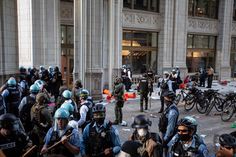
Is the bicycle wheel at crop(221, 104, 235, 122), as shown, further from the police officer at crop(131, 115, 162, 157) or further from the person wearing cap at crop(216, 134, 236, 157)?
the person wearing cap at crop(216, 134, 236, 157)

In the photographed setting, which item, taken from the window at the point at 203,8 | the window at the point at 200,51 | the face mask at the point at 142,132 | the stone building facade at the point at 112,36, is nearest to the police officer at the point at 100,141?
the face mask at the point at 142,132

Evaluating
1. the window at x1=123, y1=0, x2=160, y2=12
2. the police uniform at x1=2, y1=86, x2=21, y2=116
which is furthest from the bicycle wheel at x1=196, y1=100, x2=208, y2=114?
the window at x1=123, y1=0, x2=160, y2=12

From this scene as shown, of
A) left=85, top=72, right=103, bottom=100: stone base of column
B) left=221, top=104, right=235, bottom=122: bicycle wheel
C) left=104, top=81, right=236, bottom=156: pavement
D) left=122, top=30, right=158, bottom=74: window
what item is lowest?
left=104, top=81, right=236, bottom=156: pavement

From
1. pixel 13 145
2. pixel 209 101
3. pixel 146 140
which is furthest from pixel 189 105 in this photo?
pixel 13 145

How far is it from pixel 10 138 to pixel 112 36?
15.9 m

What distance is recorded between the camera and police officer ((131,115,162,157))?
134 inches

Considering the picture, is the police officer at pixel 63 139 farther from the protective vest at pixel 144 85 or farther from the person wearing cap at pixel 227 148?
the protective vest at pixel 144 85

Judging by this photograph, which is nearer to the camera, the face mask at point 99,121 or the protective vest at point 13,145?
the protective vest at point 13,145

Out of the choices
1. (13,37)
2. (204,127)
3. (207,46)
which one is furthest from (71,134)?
(207,46)

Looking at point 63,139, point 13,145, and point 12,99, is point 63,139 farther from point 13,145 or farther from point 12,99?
point 12,99

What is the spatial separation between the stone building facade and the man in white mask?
10713 mm

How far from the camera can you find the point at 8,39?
13.4 meters

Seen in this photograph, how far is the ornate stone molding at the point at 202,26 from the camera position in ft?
82.8

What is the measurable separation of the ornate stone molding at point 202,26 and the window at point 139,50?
433 centimetres
